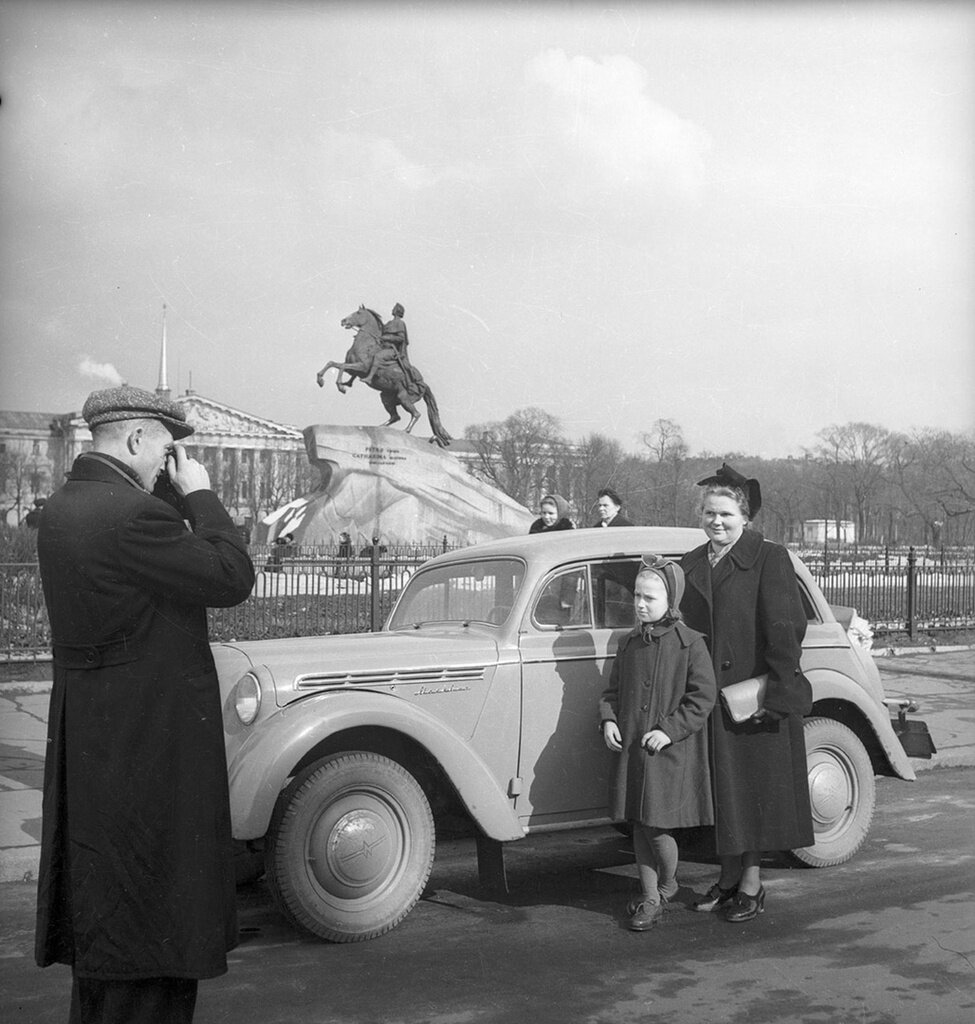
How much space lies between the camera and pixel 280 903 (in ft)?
15.4

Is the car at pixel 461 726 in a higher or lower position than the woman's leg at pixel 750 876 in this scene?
higher

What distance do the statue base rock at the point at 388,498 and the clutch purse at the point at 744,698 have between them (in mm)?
21823

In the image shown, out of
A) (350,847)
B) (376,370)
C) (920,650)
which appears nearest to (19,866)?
(350,847)

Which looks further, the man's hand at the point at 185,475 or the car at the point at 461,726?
the car at the point at 461,726

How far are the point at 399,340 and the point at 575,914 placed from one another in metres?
25.5

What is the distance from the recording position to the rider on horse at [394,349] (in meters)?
29.4

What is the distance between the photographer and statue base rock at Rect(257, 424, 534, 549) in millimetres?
27188

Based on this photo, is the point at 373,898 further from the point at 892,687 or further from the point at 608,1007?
the point at 892,687

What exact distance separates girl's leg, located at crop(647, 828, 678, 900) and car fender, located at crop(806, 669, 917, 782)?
50.0 inches

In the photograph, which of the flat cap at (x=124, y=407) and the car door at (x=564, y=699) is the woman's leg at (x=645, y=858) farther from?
the flat cap at (x=124, y=407)

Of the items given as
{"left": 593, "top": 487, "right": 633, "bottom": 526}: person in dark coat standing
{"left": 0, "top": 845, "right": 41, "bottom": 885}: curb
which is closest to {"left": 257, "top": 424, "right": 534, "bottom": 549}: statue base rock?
{"left": 593, "top": 487, "right": 633, "bottom": 526}: person in dark coat standing

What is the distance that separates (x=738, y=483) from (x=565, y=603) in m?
1.02

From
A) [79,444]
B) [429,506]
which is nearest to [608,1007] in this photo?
[429,506]

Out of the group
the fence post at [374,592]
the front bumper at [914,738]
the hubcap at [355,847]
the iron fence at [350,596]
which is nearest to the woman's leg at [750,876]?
the hubcap at [355,847]
